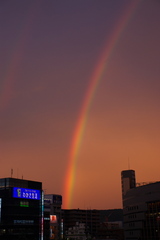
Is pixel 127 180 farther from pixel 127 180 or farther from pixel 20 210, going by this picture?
pixel 20 210

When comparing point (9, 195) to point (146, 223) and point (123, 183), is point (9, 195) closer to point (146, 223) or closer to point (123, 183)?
point (146, 223)

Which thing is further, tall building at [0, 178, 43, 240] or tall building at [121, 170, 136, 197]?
tall building at [121, 170, 136, 197]

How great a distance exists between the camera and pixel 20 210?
10656cm

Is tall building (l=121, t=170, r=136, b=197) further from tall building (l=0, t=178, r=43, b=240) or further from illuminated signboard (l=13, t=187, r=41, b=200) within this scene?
illuminated signboard (l=13, t=187, r=41, b=200)

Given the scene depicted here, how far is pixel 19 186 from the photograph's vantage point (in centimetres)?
10894

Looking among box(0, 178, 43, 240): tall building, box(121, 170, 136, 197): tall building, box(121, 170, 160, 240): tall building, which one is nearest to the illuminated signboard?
box(0, 178, 43, 240): tall building

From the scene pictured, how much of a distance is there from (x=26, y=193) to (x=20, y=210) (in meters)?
6.13

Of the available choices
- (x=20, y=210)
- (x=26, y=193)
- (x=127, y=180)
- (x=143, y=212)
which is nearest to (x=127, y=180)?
(x=127, y=180)

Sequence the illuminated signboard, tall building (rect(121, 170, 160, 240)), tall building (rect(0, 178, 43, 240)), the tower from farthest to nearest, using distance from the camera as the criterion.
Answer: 1. the tower
2. tall building (rect(121, 170, 160, 240))
3. the illuminated signboard
4. tall building (rect(0, 178, 43, 240))

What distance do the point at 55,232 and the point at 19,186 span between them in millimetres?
78198

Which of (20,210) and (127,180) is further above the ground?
(127,180)

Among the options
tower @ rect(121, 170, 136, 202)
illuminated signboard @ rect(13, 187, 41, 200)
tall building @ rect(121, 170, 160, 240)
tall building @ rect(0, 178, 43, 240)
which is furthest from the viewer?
tower @ rect(121, 170, 136, 202)

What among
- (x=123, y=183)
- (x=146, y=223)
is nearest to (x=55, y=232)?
(x=123, y=183)

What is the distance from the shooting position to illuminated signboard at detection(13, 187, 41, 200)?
10638 centimetres
